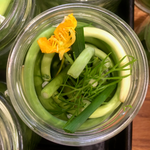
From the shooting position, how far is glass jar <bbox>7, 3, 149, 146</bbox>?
42cm

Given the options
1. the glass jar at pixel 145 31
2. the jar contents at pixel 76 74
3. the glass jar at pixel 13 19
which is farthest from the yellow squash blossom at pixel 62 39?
the glass jar at pixel 145 31

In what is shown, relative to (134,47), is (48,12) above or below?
above

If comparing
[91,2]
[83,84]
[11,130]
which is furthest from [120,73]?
[11,130]

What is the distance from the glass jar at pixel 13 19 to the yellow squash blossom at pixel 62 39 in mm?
131

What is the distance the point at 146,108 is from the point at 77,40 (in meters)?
0.39

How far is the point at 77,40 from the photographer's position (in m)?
0.40

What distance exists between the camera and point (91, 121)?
44cm

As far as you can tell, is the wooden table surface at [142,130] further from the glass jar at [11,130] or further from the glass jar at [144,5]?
the glass jar at [11,130]

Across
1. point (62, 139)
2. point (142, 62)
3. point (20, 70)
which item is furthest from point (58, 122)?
point (142, 62)

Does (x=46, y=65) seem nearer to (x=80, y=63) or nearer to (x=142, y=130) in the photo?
(x=80, y=63)

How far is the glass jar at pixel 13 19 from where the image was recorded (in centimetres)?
44

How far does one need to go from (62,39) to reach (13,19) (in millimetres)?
164

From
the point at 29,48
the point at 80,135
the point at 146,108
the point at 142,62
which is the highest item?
the point at 29,48

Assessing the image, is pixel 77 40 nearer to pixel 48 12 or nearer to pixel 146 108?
pixel 48 12
